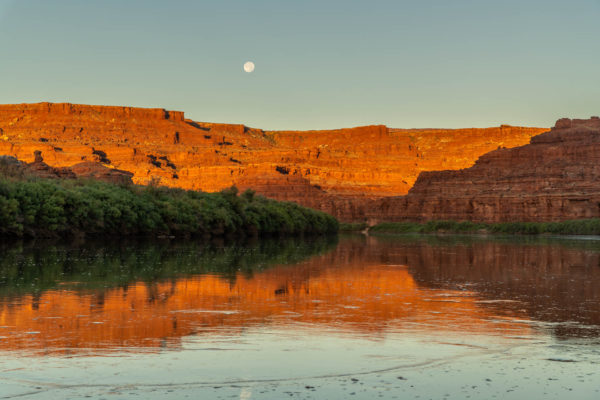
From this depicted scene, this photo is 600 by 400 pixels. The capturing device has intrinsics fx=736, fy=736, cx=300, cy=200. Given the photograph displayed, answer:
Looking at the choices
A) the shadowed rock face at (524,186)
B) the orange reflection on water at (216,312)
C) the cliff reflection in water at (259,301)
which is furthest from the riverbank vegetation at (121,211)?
the shadowed rock face at (524,186)

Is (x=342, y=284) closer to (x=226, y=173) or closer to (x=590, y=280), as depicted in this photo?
(x=590, y=280)

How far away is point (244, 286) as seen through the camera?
54.1 ft

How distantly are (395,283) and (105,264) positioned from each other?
387 inches

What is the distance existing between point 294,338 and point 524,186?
409 ft

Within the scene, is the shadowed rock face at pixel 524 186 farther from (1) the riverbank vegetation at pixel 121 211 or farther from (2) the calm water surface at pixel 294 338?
(2) the calm water surface at pixel 294 338

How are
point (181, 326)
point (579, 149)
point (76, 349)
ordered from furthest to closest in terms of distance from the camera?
point (579, 149) < point (181, 326) < point (76, 349)

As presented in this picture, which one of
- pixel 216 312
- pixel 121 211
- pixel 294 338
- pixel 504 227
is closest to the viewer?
pixel 294 338

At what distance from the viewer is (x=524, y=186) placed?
127875 mm

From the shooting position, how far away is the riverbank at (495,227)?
310 feet

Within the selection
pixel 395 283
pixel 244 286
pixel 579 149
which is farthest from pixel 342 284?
pixel 579 149

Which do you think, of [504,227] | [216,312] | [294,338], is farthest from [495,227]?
[294,338]

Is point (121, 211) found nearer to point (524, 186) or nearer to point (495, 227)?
point (495, 227)

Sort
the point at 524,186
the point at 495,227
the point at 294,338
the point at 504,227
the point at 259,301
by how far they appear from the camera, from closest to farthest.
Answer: the point at 294,338, the point at 259,301, the point at 504,227, the point at 495,227, the point at 524,186

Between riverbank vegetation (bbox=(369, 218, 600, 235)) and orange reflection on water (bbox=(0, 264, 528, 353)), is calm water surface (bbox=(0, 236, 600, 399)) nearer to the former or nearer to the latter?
orange reflection on water (bbox=(0, 264, 528, 353))
